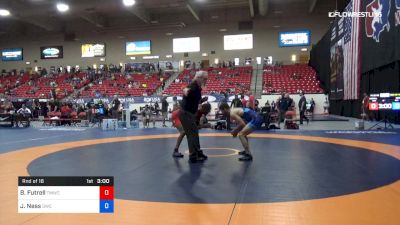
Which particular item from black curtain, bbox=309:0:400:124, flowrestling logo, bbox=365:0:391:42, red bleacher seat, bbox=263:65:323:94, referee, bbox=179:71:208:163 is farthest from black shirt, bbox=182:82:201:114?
red bleacher seat, bbox=263:65:323:94

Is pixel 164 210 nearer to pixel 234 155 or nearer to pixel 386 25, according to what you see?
pixel 234 155

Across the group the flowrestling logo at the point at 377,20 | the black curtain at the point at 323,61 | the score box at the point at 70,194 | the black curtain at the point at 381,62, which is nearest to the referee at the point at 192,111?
the score box at the point at 70,194

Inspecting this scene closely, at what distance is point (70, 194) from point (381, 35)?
12.9m

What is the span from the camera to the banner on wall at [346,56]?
1433 centimetres

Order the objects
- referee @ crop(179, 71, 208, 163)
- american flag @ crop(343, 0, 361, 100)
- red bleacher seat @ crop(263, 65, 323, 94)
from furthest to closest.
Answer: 1. red bleacher seat @ crop(263, 65, 323, 94)
2. american flag @ crop(343, 0, 361, 100)
3. referee @ crop(179, 71, 208, 163)

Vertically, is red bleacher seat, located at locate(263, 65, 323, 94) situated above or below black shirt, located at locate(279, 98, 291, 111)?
above

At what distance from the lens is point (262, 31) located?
28.2 m

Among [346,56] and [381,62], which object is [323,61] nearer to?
[346,56]

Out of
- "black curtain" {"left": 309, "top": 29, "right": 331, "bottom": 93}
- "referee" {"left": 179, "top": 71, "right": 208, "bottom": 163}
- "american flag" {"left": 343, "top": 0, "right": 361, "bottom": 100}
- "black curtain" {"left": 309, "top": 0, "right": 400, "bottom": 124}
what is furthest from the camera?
"black curtain" {"left": 309, "top": 29, "right": 331, "bottom": 93}

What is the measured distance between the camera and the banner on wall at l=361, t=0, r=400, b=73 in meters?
Result: 10.6

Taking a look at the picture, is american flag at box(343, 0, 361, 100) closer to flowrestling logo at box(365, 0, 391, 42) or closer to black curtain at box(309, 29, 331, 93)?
flowrestling logo at box(365, 0, 391, 42)

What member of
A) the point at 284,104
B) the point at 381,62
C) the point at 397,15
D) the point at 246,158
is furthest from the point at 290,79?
the point at 246,158

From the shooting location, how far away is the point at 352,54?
14852 mm

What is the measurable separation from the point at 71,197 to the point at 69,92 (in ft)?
91.7
